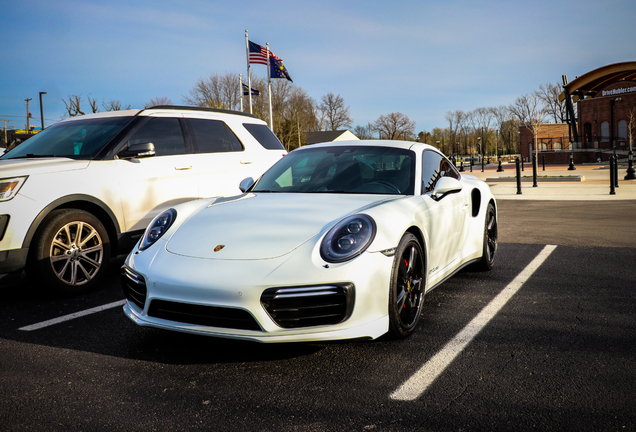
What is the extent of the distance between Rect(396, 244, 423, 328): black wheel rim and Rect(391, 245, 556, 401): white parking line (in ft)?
1.02

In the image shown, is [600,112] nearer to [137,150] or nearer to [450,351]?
[137,150]

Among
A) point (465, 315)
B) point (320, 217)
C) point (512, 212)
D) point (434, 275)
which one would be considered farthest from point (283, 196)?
point (512, 212)

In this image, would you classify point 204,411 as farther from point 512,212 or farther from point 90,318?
point 512,212

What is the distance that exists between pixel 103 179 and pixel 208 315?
2.70 metres

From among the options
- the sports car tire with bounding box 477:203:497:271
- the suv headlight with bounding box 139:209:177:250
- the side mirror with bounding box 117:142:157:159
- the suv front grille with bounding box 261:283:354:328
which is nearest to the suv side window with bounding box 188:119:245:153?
the side mirror with bounding box 117:142:157:159

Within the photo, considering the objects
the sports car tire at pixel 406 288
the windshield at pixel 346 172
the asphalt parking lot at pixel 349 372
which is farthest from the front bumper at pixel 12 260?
the sports car tire at pixel 406 288

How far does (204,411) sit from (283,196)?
185 centimetres

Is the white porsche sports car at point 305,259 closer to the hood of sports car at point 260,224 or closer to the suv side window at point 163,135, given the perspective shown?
the hood of sports car at point 260,224

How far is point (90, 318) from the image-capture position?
4000 mm

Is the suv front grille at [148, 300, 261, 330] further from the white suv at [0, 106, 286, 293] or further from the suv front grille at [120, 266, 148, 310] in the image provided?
the white suv at [0, 106, 286, 293]

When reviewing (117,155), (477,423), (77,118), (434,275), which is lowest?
(477,423)

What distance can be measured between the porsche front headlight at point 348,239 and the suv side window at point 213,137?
135 inches

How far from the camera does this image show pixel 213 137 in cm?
631

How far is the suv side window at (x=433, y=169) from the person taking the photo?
13.7ft
